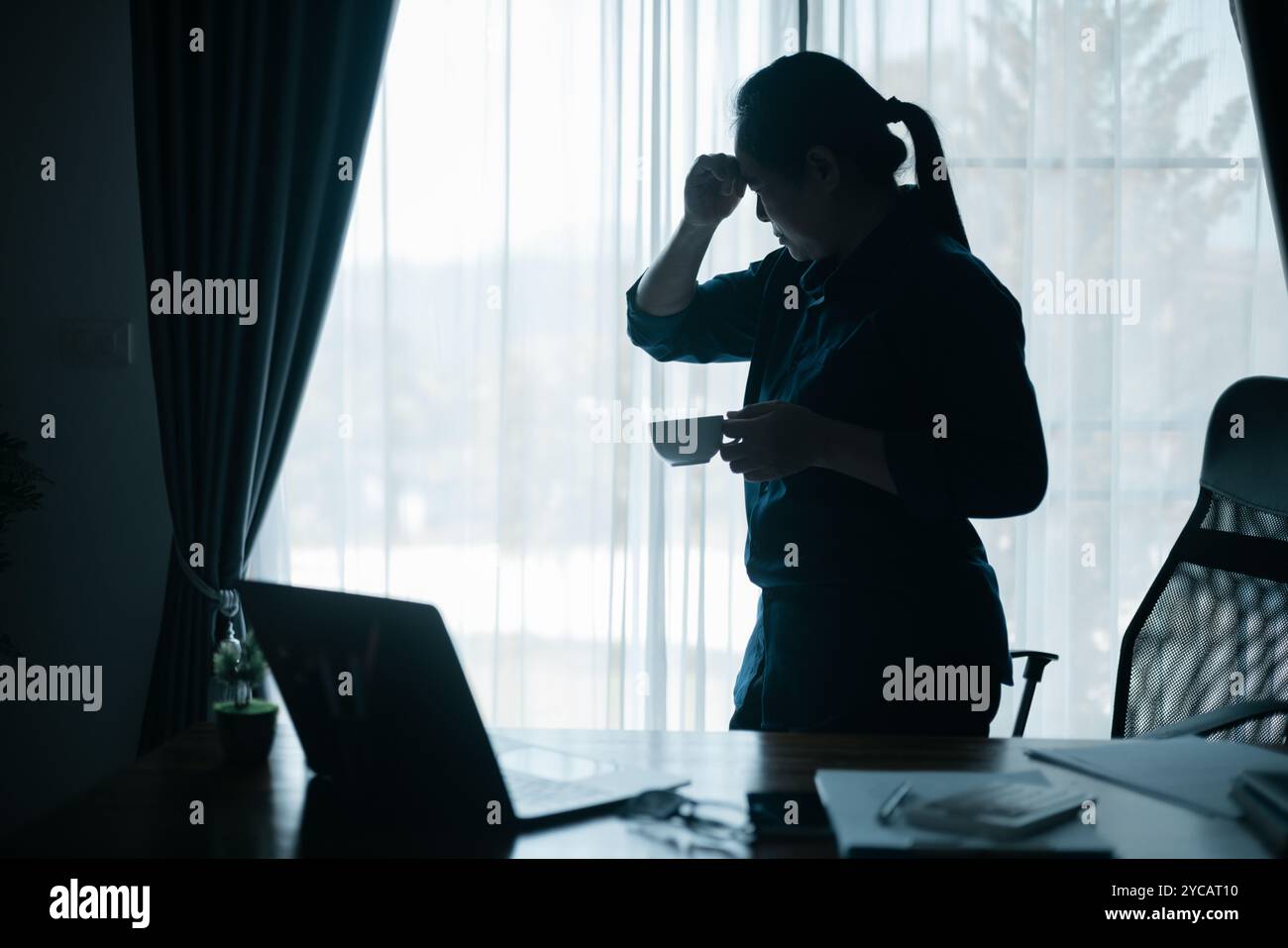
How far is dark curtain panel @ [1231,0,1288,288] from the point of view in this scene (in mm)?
2418

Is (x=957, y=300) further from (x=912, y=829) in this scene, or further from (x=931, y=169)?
(x=912, y=829)

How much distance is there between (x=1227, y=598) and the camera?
148cm

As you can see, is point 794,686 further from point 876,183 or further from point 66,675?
point 66,675

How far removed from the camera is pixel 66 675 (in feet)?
8.82

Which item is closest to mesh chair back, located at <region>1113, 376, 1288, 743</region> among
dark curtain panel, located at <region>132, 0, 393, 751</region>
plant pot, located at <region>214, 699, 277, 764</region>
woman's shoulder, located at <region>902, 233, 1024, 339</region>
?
woman's shoulder, located at <region>902, 233, 1024, 339</region>

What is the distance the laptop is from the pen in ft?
0.72

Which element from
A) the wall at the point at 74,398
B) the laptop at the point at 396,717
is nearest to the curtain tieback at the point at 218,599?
the wall at the point at 74,398

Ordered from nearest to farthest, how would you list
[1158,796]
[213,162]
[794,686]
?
[1158,796]
[794,686]
[213,162]

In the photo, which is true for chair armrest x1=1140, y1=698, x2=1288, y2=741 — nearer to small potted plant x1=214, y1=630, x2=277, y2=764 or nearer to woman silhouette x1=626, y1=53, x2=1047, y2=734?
woman silhouette x1=626, y1=53, x2=1047, y2=734

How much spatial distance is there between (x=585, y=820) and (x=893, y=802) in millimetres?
280

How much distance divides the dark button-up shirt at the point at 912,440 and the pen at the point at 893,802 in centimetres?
42

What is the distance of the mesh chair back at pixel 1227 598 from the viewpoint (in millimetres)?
1435
